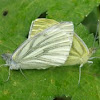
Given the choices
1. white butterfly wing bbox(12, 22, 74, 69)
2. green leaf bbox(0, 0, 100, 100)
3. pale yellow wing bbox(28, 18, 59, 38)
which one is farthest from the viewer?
pale yellow wing bbox(28, 18, 59, 38)

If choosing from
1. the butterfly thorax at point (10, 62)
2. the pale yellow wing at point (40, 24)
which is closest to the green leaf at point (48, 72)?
the butterfly thorax at point (10, 62)

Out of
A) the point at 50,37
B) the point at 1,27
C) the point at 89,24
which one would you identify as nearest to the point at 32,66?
the point at 50,37

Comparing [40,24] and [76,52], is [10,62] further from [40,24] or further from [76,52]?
[76,52]

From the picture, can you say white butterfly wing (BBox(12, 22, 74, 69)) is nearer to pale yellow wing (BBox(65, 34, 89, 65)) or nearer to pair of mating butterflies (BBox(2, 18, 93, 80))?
pair of mating butterflies (BBox(2, 18, 93, 80))

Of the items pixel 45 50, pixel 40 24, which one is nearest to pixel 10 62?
pixel 45 50

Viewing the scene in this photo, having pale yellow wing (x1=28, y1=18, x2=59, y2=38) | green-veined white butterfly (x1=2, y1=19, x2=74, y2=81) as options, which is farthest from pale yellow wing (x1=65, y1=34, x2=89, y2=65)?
pale yellow wing (x1=28, y1=18, x2=59, y2=38)

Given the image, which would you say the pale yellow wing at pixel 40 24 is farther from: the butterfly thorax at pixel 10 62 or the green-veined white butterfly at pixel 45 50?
the butterfly thorax at pixel 10 62

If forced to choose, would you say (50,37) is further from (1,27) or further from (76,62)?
(1,27)
